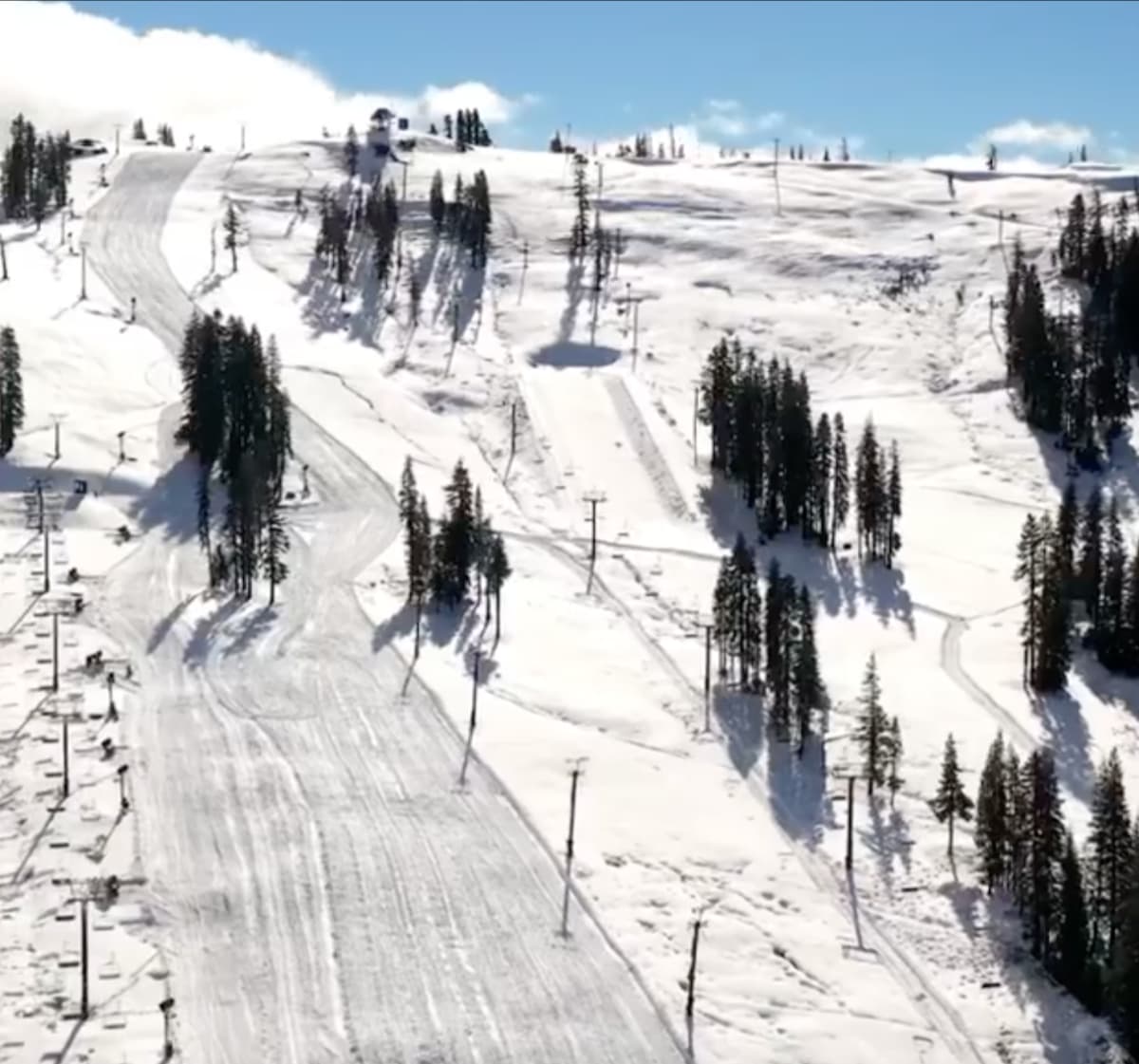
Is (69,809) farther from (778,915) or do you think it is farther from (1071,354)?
(1071,354)

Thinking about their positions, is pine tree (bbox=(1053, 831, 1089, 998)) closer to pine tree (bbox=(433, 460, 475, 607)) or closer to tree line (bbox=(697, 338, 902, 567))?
pine tree (bbox=(433, 460, 475, 607))

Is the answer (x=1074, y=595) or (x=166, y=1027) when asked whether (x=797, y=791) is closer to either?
(x=166, y=1027)

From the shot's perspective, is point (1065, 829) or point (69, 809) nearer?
point (69, 809)

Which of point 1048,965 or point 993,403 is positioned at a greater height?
point 993,403

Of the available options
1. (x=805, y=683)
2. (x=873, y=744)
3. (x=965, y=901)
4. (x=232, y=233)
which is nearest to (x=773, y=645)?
(x=805, y=683)

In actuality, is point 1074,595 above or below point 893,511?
below

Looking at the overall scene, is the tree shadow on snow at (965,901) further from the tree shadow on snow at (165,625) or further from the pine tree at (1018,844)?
the tree shadow on snow at (165,625)

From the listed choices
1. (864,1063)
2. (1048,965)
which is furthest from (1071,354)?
(864,1063)
